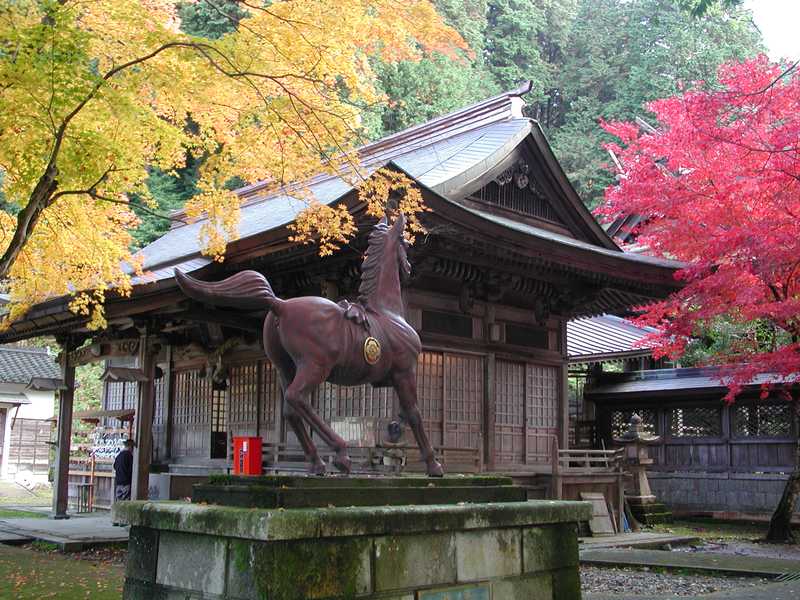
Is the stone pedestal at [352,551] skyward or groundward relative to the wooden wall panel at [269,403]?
groundward

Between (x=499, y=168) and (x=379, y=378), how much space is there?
32.4 feet

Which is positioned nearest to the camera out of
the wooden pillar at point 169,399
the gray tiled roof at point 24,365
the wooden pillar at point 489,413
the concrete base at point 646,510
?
the wooden pillar at point 489,413

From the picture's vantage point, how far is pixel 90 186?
8.96 m

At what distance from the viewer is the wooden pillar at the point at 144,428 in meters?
14.2

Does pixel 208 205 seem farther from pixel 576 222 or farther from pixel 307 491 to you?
pixel 576 222

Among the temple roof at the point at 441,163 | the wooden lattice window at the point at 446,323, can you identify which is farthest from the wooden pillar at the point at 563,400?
the wooden lattice window at the point at 446,323

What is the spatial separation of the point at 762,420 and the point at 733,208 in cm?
751

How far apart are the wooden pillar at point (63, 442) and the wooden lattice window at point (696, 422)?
47.9ft

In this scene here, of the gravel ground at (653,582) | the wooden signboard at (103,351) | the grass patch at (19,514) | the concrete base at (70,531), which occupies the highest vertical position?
the wooden signboard at (103,351)

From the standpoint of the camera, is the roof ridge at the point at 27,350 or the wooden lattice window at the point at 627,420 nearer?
the wooden lattice window at the point at 627,420

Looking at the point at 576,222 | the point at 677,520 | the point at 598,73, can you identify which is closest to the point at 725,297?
the point at 576,222

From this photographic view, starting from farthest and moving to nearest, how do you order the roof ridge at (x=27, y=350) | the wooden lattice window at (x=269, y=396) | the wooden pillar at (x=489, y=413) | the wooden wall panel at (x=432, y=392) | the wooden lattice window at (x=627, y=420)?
the roof ridge at (x=27, y=350) < the wooden lattice window at (x=627, y=420) < the wooden lattice window at (x=269, y=396) < the wooden pillar at (x=489, y=413) < the wooden wall panel at (x=432, y=392)

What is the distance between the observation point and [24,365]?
31.9 meters

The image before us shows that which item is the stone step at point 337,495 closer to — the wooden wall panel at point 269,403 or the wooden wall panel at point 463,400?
the wooden wall panel at point 463,400
